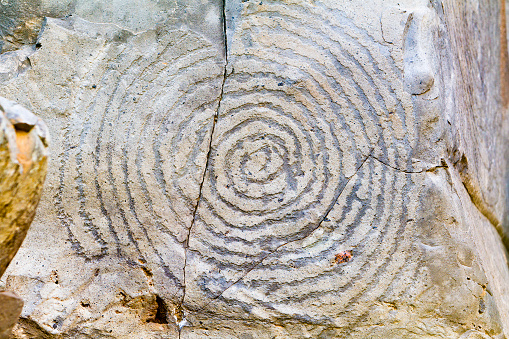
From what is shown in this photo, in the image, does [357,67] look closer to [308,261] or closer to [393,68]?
[393,68]

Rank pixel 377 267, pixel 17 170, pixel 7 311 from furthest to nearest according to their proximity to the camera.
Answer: pixel 377 267, pixel 7 311, pixel 17 170

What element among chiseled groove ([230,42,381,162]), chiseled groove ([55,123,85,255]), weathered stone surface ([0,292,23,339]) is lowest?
weathered stone surface ([0,292,23,339])

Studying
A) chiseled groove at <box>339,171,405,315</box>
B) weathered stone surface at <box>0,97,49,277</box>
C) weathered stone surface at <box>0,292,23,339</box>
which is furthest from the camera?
chiseled groove at <box>339,171,405,315</box>

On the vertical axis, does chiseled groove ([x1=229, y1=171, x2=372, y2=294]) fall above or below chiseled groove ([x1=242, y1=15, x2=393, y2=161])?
below

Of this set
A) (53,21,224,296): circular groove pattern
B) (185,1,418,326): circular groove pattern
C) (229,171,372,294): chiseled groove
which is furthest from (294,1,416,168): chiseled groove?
(53,21,224,296): circular groove pattern

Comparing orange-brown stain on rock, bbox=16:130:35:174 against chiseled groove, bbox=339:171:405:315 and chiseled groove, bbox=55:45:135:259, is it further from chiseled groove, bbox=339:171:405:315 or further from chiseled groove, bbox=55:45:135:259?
chiseled groove, bbox=339:171:405:315

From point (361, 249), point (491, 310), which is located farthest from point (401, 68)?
point (491, 310)

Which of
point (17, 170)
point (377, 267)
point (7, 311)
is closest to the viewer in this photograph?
point (17, 170)

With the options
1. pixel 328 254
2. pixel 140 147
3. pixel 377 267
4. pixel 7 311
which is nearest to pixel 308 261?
pixel 328 254
